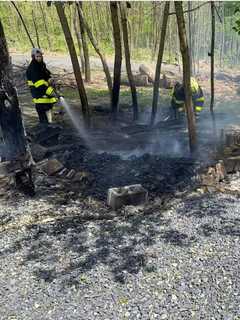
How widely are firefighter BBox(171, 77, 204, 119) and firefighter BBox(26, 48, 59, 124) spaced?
2.62 m

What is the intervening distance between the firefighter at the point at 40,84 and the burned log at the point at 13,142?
1.94 metres

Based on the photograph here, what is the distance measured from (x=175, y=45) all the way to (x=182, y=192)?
13.2 m

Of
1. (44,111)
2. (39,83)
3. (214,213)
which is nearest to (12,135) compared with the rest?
(39,83)

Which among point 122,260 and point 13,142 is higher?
point 13,142

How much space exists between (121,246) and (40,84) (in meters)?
4.98

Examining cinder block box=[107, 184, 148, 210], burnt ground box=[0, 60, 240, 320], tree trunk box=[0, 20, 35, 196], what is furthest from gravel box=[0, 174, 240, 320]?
tree trunk box=[0, 20, 35, 196]

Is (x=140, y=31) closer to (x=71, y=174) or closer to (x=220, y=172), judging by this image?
(x=71, y=174)

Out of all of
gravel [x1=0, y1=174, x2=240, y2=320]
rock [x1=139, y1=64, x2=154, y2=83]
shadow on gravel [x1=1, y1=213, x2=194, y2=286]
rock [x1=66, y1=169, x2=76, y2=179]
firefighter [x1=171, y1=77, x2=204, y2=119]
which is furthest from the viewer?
rock [x1=139, y1=64, x2=154, y2=83]

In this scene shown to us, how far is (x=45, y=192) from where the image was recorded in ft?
18.0

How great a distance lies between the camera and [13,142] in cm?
632

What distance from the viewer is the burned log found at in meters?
5.57

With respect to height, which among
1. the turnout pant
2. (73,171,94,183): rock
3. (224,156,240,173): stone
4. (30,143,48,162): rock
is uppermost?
the turnout pant

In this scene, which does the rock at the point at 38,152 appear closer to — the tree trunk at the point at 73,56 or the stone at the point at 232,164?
the tree trunk at the point at 73,56

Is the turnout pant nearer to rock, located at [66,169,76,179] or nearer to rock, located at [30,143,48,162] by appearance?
rock, located at [30,143,48,162]
